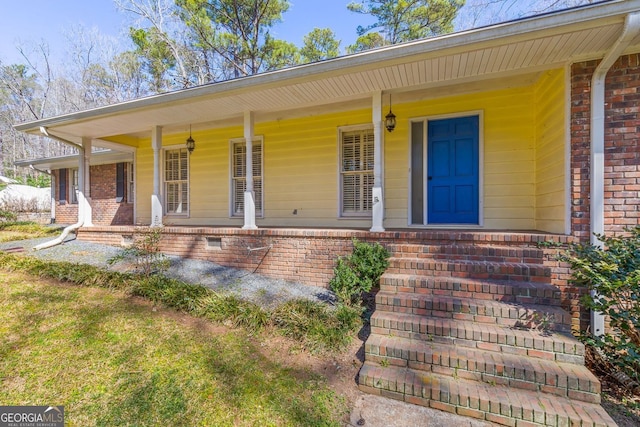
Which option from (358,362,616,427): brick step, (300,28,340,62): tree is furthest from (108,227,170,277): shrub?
(300,28,340,62): tree

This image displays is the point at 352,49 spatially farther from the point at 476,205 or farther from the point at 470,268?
the point at 470,268

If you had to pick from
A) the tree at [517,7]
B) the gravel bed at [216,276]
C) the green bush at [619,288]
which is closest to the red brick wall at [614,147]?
the green bush at [619,288]

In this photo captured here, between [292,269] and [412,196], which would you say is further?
[412,196]

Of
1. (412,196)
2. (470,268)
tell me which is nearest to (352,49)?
(412,196)

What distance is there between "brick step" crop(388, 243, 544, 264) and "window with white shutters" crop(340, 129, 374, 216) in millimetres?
1801

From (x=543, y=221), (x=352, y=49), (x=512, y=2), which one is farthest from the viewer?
(x=352, y=49)

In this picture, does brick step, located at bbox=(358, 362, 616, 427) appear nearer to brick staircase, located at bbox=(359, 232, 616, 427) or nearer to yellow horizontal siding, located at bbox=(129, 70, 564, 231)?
brick staircase, located at bbox=(359, 232, 616, 427)

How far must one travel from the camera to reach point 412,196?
17.0 ft

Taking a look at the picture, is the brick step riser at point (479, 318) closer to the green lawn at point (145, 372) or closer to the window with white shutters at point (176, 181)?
the green lawn at point (145, 372)

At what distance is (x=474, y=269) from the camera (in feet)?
10.6

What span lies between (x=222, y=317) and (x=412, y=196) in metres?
3.65

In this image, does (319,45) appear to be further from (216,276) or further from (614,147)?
(614,147)

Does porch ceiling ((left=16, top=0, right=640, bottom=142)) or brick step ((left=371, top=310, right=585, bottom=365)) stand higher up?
porch ceiling ((left=16, top=0, right=640, bottom=142))

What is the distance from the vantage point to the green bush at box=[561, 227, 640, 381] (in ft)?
7.52
